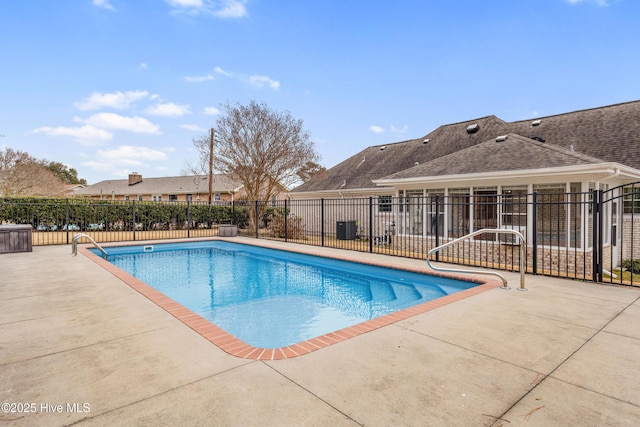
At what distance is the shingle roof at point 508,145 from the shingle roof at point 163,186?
16.6m

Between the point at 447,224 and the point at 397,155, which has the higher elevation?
the point at 397,155

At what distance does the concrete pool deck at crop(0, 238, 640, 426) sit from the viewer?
236 centimetres

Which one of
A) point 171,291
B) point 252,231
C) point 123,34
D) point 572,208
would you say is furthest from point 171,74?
point 572,208

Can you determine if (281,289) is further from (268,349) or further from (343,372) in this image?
(343,372)

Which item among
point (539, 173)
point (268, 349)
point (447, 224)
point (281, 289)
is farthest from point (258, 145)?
point (268, 349)

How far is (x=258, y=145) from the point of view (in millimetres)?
17625

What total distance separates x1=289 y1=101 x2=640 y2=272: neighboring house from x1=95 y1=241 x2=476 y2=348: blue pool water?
2.53 meters

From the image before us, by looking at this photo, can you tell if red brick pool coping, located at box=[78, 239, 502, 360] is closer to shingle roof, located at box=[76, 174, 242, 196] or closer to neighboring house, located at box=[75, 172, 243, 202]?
neighboring house, located at box=[75, 172, 243, 202]

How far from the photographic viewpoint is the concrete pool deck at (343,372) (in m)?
2.36

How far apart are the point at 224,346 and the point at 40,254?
34.2 ft

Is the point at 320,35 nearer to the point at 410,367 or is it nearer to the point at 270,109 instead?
the point at 270,109

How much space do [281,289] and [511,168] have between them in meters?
7.53

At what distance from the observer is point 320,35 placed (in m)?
15.1

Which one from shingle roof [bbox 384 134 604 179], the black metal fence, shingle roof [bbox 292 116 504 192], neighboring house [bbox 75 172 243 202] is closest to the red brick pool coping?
the black metal fence
